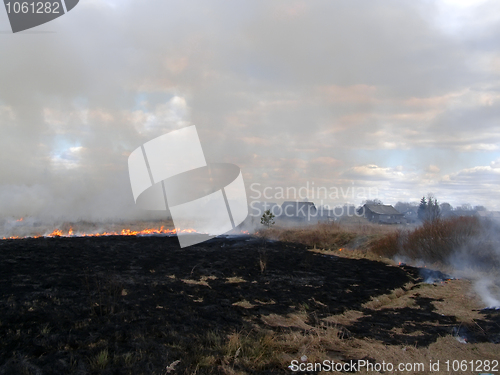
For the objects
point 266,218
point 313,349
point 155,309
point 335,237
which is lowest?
point 335,237

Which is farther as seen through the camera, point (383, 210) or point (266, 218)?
point (383, 210)

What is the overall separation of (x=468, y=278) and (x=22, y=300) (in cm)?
1870

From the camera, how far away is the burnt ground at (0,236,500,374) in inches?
210

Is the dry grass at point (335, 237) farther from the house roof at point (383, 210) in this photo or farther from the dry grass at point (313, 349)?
the house roof at point (383, 210)

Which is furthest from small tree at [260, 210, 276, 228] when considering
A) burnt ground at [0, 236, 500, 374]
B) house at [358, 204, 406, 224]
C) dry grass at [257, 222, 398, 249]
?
burnt ground at [0, 236, 500, 374]

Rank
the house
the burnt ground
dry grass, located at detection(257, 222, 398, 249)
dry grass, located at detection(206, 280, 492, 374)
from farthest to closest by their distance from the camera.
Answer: the house, dry grass, located at detection(257, 222, 398, 249), dry grass, located at detection(206, 280, 492, 374), the burnt ground

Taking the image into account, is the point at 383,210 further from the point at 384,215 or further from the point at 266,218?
the point at 266,218

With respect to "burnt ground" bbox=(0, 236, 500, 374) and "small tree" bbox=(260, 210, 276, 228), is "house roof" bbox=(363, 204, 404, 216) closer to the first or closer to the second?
"small tree" bbox=(260, 210, 276, 228)

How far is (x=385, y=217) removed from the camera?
62.7 m

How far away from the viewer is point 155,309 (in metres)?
8.26

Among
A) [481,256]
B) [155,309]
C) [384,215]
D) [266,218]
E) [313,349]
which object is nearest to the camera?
[313,349]

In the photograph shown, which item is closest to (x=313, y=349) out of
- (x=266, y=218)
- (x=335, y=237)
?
(x=335, y=237)

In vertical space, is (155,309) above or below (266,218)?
below

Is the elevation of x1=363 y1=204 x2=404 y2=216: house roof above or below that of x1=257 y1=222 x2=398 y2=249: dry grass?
above
